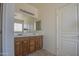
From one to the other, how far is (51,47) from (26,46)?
0.73 m

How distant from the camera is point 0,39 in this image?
152 centimetres

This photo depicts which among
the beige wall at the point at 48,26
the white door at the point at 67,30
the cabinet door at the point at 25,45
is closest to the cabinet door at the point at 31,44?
the cabinet door at the point at 25,45

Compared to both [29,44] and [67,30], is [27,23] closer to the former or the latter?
[29,44]

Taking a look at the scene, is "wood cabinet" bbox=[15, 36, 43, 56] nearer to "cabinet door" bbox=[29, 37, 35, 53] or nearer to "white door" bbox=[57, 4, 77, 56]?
"cabinet door" bbox=[29, 37, 35, 53]

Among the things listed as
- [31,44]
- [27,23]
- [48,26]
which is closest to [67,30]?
[48,26]

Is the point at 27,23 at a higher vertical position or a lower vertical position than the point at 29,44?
higher

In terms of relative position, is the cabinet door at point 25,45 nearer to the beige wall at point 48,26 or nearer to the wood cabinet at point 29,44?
the wood cabinet at point 29,44

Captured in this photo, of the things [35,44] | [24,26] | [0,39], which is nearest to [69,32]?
[35,44]

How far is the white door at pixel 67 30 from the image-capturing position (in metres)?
2.37

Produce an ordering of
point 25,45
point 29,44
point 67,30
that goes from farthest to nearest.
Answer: point 29,44 → point 25,45 → point 67,30

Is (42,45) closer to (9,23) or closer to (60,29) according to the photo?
(60,29)

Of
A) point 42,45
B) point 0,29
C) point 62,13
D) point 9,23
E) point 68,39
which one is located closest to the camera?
point 0,29

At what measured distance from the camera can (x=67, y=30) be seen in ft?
8.23

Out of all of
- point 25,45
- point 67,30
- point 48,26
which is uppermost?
point 48,26
